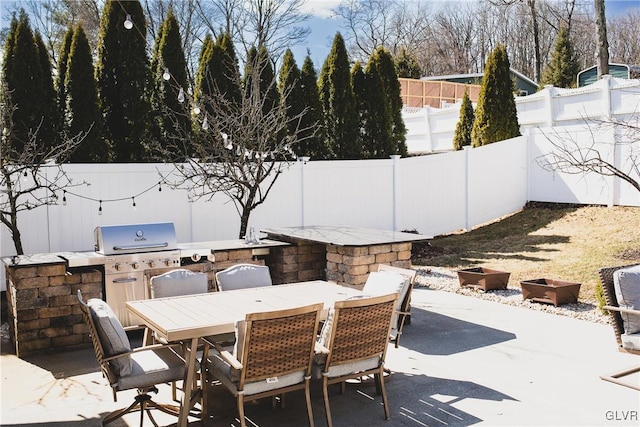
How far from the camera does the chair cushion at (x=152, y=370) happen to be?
3.38m

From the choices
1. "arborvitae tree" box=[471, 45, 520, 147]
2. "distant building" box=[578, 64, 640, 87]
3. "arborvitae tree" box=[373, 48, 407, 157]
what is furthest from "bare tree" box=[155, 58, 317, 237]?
"distant building" box=[578, 64, 640, 87]

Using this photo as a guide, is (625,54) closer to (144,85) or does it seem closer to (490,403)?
(144,85)

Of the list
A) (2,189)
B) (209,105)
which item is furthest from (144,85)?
(2,189)

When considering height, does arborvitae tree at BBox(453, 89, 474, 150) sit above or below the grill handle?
above

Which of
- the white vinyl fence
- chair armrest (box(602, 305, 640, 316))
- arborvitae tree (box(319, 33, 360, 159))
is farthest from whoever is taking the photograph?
arborvitae tree (box(319, 33, 360, 159))

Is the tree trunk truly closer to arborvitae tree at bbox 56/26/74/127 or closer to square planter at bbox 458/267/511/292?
square planter at bbox 458/267/511/292

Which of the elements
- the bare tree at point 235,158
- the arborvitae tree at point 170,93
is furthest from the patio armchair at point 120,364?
the arborvitae tree at point 170,93

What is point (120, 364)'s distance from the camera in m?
3.38

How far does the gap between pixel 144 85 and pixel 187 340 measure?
20.0 ft

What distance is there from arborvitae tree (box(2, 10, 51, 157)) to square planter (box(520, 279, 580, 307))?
6.39 metres

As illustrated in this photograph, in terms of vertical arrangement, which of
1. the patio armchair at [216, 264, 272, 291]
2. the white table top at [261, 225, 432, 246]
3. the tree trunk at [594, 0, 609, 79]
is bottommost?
the patio armchair at [216, 264, 272, 291]

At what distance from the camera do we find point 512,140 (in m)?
12.0

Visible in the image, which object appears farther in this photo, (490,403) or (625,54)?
(625,54)

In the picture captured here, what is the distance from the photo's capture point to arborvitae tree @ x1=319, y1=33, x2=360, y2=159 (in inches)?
421
